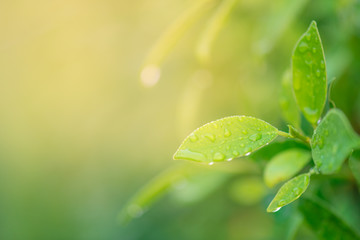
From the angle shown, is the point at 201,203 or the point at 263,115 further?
the point at 201,203

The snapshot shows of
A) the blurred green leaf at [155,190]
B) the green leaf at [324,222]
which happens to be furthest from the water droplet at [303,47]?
the blurred green leaf at [155,190]

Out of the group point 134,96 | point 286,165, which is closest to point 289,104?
point 286,165

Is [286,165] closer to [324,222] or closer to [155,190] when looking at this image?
[324,222]

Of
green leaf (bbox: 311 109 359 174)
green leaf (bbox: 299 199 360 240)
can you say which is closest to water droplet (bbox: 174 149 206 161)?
green leaf (bbox: 311 109 359 174)

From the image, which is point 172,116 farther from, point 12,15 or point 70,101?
point 12,15

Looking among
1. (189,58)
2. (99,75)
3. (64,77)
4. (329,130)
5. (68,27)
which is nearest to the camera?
(329,130)

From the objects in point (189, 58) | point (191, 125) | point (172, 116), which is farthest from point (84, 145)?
point (191, 125)
